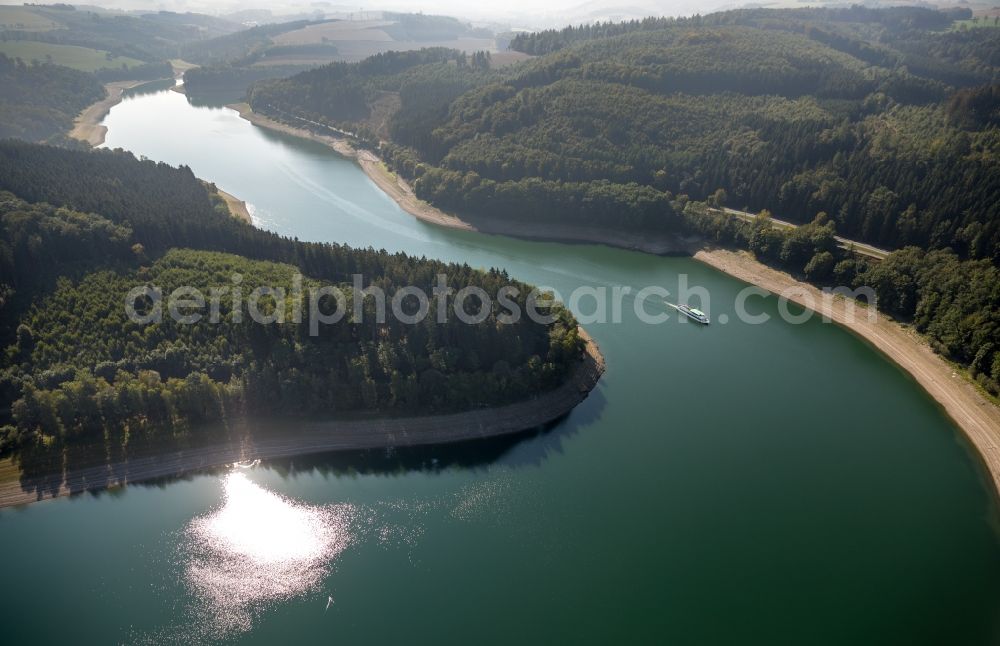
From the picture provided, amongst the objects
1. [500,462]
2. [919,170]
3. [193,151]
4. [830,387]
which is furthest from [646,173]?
[193,151]

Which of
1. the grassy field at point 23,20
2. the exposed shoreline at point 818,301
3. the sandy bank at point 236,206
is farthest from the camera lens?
the grassy field at point 23,20

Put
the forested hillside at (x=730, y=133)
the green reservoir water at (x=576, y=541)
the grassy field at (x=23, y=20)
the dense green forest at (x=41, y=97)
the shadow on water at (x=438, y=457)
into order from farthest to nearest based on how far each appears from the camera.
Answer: the grassy field at (x=23, y=20) < the dense green forest at (x=41, y=97) < the forested hillside at (x=730, y=133) < the shadow on water at (x=438, y=457) < the green reservoir water at (x=576, y=541)

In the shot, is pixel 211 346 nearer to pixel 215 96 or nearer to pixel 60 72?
pixel 60 72

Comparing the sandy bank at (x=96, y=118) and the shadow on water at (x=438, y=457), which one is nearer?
the shadow on water at (x=438, y=457)

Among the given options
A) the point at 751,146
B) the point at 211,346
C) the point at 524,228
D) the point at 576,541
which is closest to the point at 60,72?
the point at 524,228

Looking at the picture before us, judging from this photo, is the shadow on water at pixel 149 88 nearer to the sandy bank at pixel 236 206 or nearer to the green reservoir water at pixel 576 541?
the sandy bank at pixel 236 206

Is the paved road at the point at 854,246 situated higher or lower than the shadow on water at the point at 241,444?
higher

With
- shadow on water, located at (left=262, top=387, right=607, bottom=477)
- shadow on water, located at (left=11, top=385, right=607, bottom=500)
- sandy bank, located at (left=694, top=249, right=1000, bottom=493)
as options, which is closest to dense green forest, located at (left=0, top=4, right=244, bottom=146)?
shadow on water, located at (left=11, top=385, right=607, bottom=500)

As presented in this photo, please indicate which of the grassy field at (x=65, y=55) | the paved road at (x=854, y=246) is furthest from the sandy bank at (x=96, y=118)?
the paved road at (x=854, y=246)
